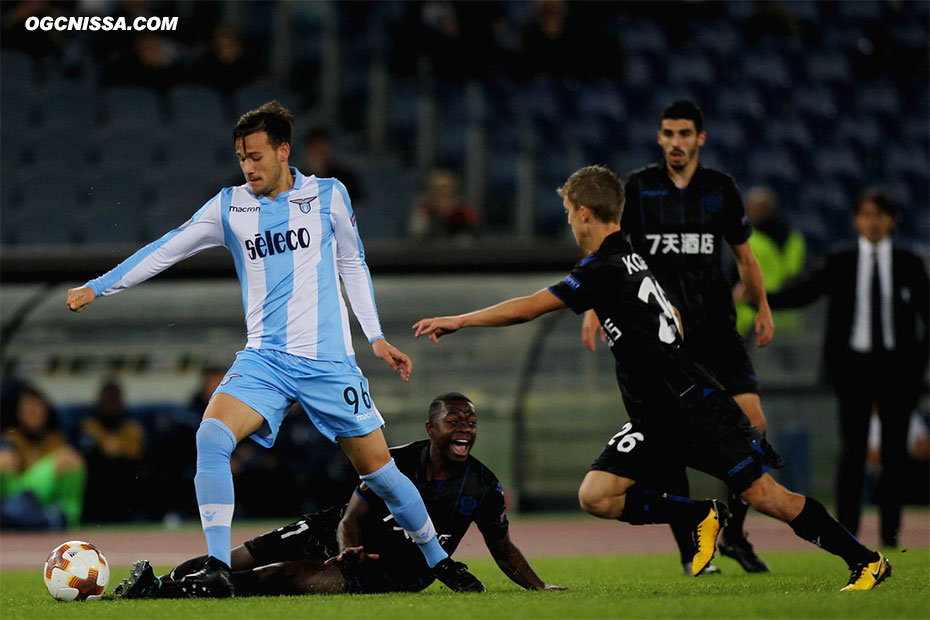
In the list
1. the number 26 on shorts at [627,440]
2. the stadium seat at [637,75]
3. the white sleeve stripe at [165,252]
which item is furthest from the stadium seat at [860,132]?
the white sleeve stripe at [165,252]

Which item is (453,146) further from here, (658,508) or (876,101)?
(658,508)

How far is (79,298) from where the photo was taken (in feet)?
17.7

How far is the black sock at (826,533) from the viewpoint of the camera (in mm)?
5262

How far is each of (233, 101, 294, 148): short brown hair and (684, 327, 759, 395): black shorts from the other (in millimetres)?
2152

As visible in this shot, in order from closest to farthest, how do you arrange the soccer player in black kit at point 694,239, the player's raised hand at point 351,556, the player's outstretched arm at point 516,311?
the player's outstretched arm at point 516,311
the player's raised hand at point 351,556
the soccer player in black kit at point 694,239

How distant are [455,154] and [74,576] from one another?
30.5ft

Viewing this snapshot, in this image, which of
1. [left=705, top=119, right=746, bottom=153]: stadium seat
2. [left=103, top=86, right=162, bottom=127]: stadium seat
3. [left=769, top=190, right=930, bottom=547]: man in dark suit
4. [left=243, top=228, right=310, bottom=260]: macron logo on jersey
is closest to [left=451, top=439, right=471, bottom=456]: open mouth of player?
[left=243, top=228, right=310, bottom=260]: macron logo on jersey

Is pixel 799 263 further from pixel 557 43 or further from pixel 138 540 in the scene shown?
pixel 138 540

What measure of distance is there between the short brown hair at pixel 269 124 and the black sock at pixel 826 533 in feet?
8.34

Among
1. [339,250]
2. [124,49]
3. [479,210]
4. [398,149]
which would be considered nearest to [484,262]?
[479,210]

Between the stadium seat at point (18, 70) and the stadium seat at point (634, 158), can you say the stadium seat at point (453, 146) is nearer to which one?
the stadium seat at point (634, 158)

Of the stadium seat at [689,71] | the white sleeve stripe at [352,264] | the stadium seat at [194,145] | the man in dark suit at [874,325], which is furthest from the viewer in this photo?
the stadium seat at [689,71]

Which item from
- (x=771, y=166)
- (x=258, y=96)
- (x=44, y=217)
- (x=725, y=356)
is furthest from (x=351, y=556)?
(x=771, y=166)

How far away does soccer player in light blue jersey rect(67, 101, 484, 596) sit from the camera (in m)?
5.48
